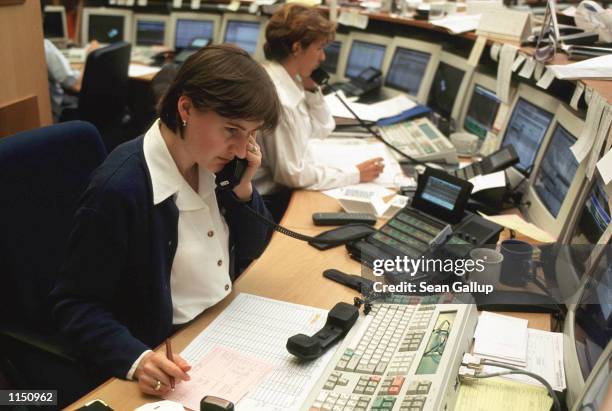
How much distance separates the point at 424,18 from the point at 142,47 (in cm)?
229

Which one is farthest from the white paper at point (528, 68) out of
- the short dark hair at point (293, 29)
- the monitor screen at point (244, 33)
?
the monitor screen at point (244, 33)

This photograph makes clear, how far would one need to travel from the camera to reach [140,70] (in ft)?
13.0

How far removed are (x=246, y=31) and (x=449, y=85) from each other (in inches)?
67.7

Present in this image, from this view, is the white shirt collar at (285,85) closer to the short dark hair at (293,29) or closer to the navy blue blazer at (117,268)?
the short dark hair at (293,29)

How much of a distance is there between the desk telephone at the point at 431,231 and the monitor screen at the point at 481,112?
819mm

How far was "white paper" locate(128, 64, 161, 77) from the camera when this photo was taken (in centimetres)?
387

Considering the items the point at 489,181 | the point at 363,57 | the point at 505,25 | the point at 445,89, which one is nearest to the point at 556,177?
the point at 489,181

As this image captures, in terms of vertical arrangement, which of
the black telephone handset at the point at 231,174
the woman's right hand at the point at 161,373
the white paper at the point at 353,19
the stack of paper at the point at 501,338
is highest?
the white paper at the point at 353,19

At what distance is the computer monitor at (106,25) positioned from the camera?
4.44 m

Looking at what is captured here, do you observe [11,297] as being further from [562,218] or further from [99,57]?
[99,57]

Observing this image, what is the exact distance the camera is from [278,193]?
230 centimetres

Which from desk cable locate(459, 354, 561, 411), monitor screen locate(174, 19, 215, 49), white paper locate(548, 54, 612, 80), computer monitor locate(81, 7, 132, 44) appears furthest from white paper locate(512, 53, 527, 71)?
computer monitor locate(81, 7, 132, 44)

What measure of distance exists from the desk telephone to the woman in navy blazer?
43cm

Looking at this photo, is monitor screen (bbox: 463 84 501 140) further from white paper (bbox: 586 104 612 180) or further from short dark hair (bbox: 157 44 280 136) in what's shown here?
short dark hair (bbox: 157 44 280 136)
